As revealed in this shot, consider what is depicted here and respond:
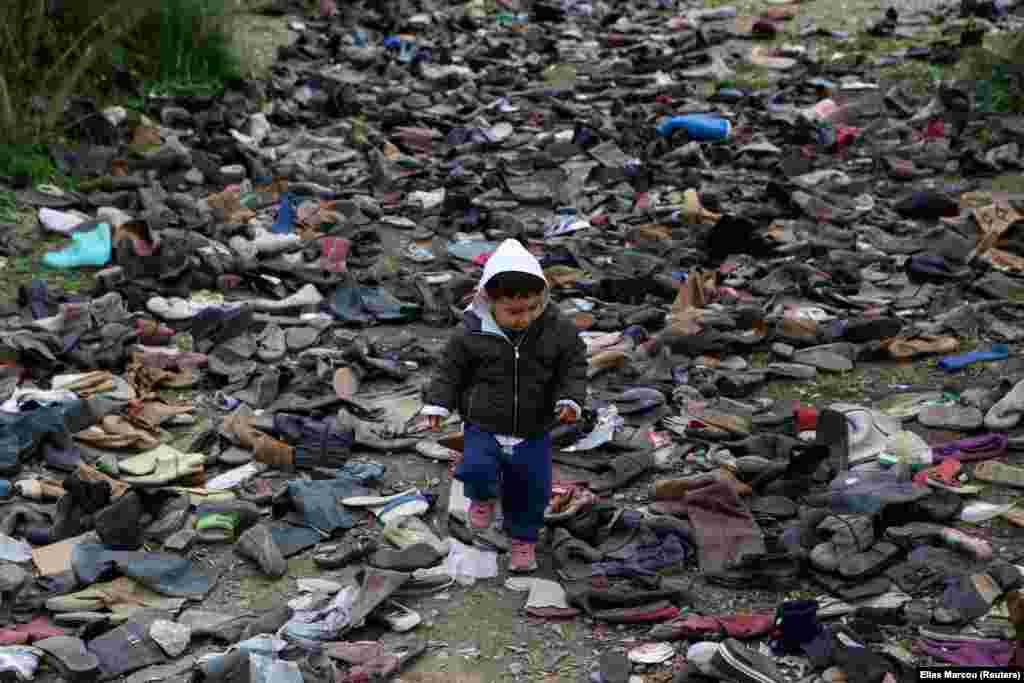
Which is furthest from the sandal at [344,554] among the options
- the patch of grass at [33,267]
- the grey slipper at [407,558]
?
the patch of grass at [33,267]

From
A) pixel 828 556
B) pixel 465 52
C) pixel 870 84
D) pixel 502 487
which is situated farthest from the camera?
pixel 465 52

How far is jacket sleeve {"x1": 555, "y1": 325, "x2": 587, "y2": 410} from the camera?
4266mm

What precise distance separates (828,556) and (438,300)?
3.14 meters

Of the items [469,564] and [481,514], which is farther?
[481,514]

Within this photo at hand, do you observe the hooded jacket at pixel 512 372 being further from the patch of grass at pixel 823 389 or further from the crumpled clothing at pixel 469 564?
the patch of grass at pixel 823 389

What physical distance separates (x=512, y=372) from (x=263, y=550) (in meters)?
1.07

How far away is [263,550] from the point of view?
4.48 m

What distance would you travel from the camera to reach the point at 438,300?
6887 millimetres

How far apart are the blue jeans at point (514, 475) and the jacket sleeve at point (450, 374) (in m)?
0.14

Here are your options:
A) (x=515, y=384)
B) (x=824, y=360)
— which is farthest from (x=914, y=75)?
(x=515, y=384)

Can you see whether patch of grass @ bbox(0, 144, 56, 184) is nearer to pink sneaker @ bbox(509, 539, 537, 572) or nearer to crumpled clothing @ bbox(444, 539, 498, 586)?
crumpled clothing @ bbox(444, 539, 498, 586)

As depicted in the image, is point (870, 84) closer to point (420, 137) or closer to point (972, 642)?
point (420, 137)

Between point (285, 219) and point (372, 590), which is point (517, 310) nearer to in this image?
point (372, 590)

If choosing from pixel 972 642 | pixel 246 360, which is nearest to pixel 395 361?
pixel 246 360
